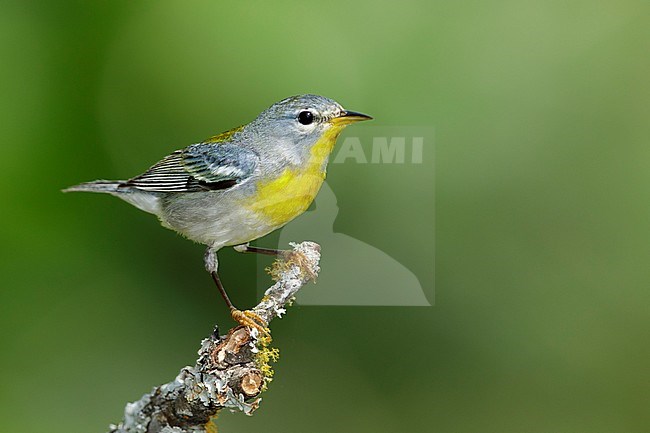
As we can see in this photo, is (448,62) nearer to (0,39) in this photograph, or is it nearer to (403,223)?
(403,223)

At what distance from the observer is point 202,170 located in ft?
11.0

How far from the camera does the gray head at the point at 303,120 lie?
307 centimetres

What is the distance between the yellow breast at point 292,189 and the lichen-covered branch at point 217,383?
24 centimetres

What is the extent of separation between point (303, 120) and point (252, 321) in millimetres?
806

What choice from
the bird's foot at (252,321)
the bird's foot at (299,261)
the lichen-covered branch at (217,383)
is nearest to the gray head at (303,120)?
the bird's foot at (299,261)

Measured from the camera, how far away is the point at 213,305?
4.21 m

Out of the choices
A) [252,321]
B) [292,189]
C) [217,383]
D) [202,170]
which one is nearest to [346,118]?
[292,189]

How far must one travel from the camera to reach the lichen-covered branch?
262 cm

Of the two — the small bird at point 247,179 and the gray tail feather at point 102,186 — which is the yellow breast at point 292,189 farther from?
the gray tail feather at point 102,186

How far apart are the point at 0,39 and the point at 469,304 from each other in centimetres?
264

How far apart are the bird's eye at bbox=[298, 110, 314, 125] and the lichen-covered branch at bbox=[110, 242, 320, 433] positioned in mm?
565

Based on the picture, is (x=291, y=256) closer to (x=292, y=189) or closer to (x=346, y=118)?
(x=292, y=189)

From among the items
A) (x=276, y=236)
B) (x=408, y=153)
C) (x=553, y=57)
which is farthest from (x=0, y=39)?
(x=553, y=57)

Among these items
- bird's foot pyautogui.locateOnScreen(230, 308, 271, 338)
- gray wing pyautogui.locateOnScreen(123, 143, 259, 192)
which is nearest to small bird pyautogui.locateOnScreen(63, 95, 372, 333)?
gray wing pyautogui.locateOnScreen(123, 143, 259, 192)
